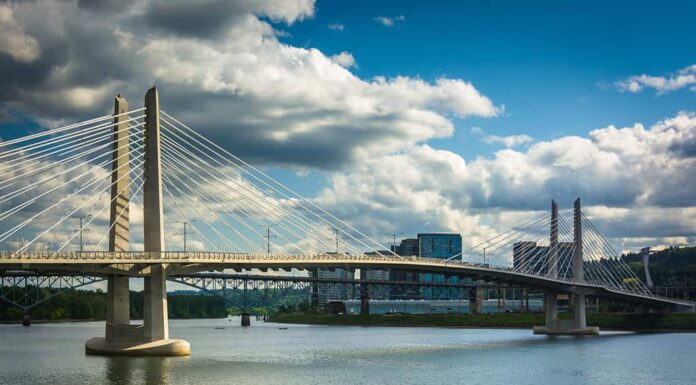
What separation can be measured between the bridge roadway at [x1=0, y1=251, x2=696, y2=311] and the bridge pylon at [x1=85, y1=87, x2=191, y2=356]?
1505mm

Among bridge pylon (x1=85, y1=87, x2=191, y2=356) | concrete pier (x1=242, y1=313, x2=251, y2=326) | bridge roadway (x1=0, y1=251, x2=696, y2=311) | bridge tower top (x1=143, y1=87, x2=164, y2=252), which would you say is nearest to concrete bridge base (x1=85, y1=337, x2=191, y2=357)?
bridge pylon (x1=85, y1=87, x2=191, y2=356)

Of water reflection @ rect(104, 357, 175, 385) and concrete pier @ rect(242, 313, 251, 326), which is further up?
water reflection @ rect(104, 357, 175, 385)

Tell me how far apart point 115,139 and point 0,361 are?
2048cm

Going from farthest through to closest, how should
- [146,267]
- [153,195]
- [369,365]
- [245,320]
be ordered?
[245,320], [146,267], [153,195], [369,365]

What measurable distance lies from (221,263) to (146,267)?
6603mm

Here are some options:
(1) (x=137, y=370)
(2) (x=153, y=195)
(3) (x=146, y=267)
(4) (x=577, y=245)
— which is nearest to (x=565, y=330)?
(4) (x=577, y=245)

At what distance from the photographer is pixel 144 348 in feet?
233

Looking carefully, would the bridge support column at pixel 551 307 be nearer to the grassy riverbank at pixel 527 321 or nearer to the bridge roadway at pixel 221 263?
the bridge roadway at pixel 221 263

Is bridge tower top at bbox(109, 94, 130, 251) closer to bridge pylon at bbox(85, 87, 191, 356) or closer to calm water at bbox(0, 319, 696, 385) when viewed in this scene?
bridge pylon at bbox(85, 87, 191, 356)

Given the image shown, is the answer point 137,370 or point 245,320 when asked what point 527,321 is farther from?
point 137,370

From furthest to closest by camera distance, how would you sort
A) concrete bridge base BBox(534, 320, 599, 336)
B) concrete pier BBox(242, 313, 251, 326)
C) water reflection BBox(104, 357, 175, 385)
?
concrete pier BBox(242, 313, 251, 326) < concrete bridge base BBox(534, 320, 599, 336) < water reflection BBox(104, 357, 175, 385)

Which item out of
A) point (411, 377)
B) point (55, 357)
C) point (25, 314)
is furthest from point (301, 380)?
point (25, 314)

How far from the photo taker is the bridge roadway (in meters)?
62.8

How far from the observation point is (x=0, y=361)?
230 ft
